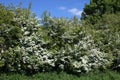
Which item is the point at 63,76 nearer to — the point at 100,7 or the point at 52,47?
the point at 52,47

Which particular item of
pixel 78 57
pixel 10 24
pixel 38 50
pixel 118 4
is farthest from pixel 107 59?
pixel 118 4

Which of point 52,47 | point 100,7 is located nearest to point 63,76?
point 52,47

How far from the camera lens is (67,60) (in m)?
12.7

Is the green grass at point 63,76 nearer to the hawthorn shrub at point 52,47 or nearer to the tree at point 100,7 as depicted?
the hawthorn shrub at point 52,47

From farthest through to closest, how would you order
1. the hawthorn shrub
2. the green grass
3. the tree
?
the tree, the hawthorn shrub, the green grass

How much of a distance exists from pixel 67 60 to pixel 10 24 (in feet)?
8.94

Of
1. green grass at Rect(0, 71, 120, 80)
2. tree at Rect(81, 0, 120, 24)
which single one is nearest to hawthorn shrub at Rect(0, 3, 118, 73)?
green grass at Rect(0, 71, 120, 80)

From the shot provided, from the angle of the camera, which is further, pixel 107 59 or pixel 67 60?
pixel 107 59

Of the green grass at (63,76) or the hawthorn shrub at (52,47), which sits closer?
the green grass at (63,76)

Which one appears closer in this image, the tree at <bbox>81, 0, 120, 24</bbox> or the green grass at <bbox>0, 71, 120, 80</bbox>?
the green grass at <bbox>0, 71, 120, 80</bbox>

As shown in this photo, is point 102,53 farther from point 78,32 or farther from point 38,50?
point 38,50

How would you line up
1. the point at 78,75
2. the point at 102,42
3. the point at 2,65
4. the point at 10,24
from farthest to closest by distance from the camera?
the point at 102,42 → the point at 78,75 → the point at 10,24 → the point at 2,65

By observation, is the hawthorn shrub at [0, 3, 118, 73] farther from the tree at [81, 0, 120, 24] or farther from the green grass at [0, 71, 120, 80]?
the tree at [81, 0, 120, 24]

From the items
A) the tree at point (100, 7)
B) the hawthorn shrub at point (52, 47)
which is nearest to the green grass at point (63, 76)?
the hawthorn shrub at point (52, 47)
